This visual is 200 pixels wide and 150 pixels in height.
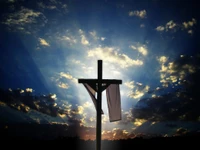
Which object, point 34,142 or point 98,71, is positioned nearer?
point 98,71

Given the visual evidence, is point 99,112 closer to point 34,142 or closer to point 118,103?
point 118,103

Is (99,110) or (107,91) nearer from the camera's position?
(99,110)

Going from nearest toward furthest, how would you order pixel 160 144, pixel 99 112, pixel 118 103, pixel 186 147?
pixel 99 112, pixel 118 103, pixel 186 147, pixel 160 144

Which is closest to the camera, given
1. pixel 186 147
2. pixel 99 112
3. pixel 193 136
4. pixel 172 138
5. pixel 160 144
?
pixel 99 112

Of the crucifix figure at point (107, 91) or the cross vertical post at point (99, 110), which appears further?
the crucifix figure at point (107, 91)

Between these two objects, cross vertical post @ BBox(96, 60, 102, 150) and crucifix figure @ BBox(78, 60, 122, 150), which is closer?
cross vertical post @ BBox(96, 60, 102, 150)

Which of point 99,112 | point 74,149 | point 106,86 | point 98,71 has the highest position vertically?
point 98,71

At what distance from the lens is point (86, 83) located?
8766 millimetres

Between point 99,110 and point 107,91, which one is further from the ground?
point 107,91

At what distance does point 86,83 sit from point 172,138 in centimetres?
1774

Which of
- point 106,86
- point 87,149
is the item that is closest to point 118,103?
point 106,86

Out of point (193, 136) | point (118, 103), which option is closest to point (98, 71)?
point (118, 103)

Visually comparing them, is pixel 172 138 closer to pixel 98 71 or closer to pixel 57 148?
pixel 57 148

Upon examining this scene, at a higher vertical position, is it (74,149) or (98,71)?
(98,71)
